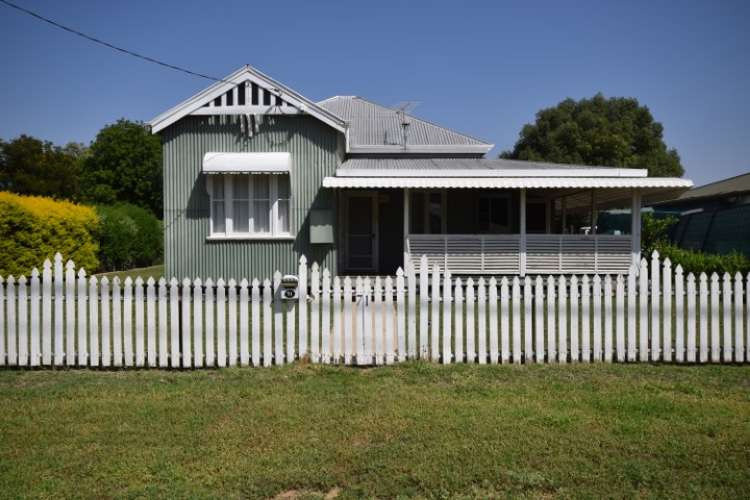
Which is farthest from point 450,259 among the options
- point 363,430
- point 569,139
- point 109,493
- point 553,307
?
point 569,139

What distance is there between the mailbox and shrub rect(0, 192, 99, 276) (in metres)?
11.2

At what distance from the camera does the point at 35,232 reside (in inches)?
640

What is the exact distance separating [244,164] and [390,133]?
29.0 ft

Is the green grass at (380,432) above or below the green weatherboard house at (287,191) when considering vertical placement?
below

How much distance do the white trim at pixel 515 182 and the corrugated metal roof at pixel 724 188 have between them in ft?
39.2

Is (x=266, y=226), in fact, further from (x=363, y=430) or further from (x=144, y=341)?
(x=363, y=430)

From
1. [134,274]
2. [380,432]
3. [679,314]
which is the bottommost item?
[380,432]

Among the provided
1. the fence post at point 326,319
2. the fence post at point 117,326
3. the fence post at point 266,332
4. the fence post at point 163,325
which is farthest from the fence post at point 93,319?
the fence post at point 326,319

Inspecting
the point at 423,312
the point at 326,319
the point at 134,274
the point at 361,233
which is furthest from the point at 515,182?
the point at 134,274

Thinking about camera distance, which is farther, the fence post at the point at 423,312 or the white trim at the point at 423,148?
the white trim at the point at 423,148

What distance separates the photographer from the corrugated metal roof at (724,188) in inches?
1006

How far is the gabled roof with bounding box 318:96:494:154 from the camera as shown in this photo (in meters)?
20.9

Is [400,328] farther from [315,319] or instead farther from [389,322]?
[315,319]

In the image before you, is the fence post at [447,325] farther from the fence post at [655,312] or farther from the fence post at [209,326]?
the fence post at [209,326]
